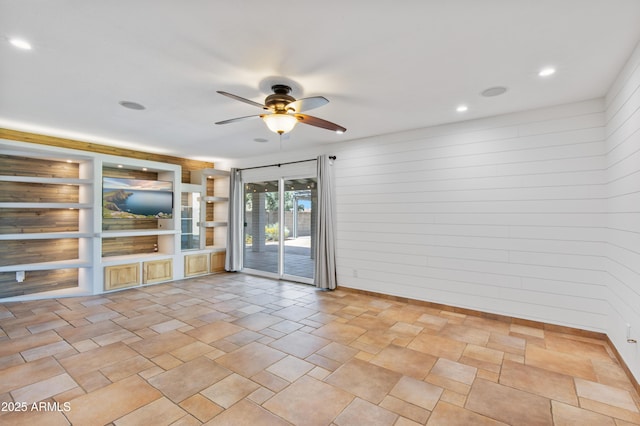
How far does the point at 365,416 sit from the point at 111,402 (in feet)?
6.32

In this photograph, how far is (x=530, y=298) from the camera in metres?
3.75

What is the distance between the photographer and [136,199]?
5.95 m

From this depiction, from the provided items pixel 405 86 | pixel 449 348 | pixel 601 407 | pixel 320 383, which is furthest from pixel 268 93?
pixel 601 407

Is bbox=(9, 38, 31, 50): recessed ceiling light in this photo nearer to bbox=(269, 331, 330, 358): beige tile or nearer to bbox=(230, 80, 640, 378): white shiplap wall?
bbox=(269, 331, 330, 358): beige tile

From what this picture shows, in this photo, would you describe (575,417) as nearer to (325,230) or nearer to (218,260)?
(325,230)

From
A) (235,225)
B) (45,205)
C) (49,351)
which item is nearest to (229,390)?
(49,351)

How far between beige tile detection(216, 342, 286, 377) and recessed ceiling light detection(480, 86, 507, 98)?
11.7ft

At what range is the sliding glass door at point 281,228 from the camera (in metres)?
6.34

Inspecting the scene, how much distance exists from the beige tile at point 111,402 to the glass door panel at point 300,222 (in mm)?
3792

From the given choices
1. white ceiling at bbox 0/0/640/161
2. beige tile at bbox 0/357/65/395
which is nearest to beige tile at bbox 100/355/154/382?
beige tile at bbox 0/357/65/395

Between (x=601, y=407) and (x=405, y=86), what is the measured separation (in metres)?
3.20

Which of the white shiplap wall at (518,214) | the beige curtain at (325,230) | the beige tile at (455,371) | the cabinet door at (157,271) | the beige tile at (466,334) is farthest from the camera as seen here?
the cabinet door at (157,271)

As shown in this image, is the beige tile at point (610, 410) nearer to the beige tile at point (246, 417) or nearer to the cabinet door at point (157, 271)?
the beige tile at point (246, 417)

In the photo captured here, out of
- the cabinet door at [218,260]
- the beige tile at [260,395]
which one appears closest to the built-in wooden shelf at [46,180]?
the cabinet door at [218,260]
